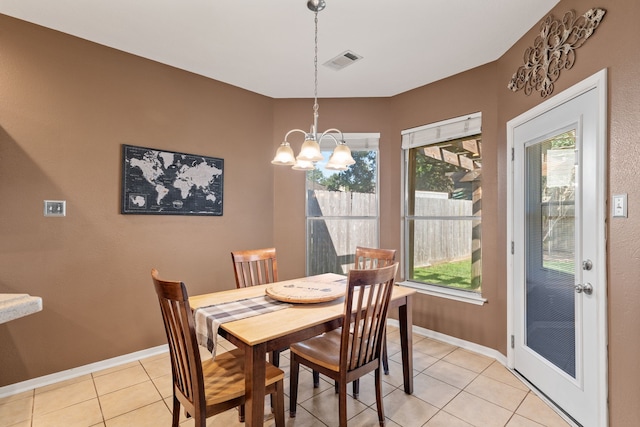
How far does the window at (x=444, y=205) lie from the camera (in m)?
3.12

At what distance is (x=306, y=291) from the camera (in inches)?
84.4

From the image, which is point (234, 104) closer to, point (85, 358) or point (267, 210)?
point (267, 210)

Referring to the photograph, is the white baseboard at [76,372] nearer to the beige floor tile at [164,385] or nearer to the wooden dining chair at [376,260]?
the beige floor tile at [164,385]

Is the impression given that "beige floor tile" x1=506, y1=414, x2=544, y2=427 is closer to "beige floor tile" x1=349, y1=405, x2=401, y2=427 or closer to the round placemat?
"beige floor tile" x1=349, y1=405, x2=401, y2=427

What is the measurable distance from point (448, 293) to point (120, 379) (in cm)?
305

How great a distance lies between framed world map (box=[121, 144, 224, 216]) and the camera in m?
2.79

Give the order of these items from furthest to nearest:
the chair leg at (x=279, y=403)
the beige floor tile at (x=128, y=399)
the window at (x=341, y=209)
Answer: the window at (x=341, y=209)
the beige floor tile at (x=128, y=399)
the chair leg at (x=279, y=403)

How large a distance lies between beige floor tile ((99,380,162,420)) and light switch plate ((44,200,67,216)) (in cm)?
143

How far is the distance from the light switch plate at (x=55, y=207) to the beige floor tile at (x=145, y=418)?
1.58m

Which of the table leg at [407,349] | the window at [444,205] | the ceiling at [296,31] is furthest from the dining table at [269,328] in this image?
the ceiling at [296,31]

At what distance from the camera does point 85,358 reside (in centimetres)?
258

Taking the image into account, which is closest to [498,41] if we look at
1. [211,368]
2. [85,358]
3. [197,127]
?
[197,127]

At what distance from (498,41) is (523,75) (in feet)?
1.18

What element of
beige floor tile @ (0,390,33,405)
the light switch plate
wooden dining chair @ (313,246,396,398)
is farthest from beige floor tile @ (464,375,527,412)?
the light switch plate
